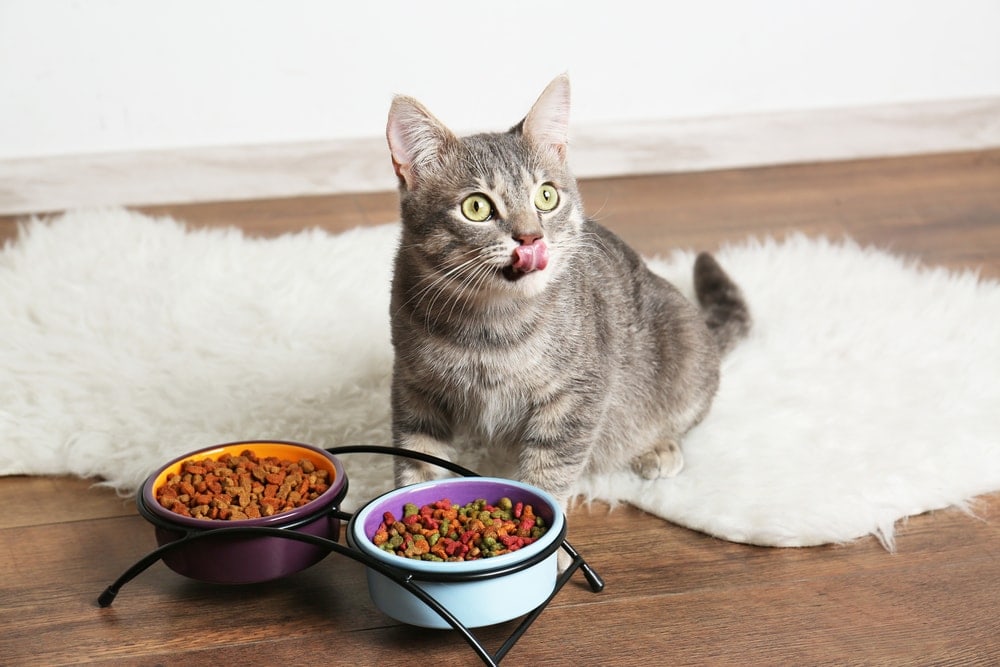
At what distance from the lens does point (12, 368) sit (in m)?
1.88

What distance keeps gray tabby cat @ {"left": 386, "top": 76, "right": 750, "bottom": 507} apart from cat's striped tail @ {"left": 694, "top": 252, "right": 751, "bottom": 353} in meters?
0.36

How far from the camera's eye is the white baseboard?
3025 millimetres

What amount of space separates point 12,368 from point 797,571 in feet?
4.49

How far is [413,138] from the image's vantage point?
136 centimetres

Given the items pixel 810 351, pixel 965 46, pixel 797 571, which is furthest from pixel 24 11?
pixel 965 46

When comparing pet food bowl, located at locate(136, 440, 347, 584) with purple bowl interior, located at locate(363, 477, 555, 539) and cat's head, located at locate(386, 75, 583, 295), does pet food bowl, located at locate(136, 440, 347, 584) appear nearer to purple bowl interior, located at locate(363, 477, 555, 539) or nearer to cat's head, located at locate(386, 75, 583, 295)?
purple bowl interior, located at locate(363, 477, 555, 539)

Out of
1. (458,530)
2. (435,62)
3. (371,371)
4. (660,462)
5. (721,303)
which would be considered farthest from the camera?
(435,62)

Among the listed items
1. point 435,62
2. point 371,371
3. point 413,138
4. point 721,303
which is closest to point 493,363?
point 413,138

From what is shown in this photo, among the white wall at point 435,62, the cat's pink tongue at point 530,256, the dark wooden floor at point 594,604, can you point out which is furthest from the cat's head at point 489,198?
the white wall at point 435,62

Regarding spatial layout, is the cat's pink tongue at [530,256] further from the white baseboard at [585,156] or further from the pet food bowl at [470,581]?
the white baseboard at [585,156]

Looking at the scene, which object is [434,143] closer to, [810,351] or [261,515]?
[261,515]

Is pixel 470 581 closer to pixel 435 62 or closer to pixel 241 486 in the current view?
pixel 241 486

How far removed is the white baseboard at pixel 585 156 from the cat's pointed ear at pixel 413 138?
181 centimetres

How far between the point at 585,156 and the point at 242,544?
7.39 ft
